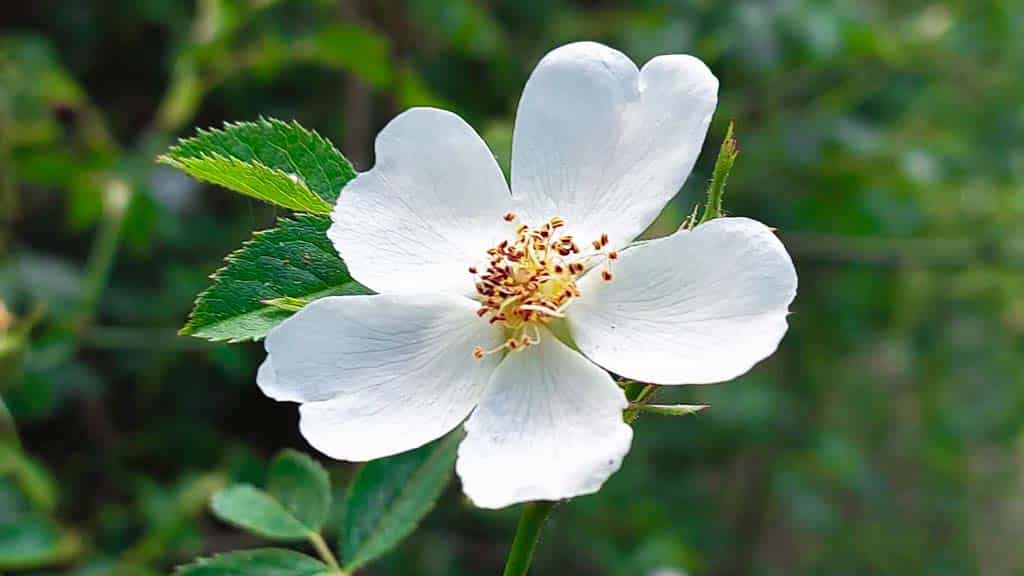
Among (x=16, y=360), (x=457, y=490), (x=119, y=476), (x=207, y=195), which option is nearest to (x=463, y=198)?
(x=16, y=360)

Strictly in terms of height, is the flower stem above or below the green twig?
below

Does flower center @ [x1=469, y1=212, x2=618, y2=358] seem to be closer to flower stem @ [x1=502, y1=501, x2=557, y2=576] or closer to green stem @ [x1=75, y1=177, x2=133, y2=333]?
flower stem @ [x1=502, y1=501, x2=557, y2=576]

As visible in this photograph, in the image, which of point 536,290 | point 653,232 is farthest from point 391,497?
point 653,232

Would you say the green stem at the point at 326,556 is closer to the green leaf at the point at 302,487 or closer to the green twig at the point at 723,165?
the green leaf at the point at 302,487

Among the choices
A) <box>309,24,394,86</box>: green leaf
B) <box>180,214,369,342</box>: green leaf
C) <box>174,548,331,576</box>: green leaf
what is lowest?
<box>174,548,331,576</box>: green leaf

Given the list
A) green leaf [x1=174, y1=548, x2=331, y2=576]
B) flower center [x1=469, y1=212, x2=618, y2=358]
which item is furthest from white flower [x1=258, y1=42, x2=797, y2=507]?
green leaf [x1=174, y1=548, x2=331, y2=576]

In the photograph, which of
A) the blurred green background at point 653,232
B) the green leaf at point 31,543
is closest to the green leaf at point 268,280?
the green leaf at point 31,543

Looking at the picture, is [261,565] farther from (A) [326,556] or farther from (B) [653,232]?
(B) [653,232]
